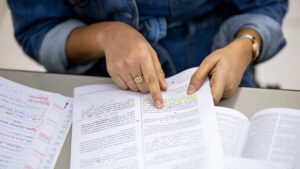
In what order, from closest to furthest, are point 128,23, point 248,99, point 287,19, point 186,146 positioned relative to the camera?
point 186,146, point 248,99, point 128,23, point 287,19

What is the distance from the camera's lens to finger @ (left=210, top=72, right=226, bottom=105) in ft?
2.11

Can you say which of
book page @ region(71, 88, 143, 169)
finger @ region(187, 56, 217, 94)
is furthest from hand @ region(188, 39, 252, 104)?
book page @ region(71, 88, 143, 169)

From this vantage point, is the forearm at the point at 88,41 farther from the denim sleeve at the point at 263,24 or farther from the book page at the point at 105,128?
the denim sleeve at the point at 263,24

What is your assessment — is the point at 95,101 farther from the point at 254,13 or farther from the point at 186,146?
the point at 254,13

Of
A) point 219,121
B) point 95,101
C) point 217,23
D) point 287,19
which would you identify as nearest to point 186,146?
point 219,121

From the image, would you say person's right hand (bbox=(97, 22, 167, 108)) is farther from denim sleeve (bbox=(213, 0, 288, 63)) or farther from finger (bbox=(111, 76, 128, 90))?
denim sleeve (bbox=(213, 0, 288, 63))

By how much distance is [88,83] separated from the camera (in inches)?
28.7

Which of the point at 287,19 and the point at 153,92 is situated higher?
the point at 153,92

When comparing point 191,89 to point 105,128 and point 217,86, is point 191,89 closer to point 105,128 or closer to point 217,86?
point 217,86

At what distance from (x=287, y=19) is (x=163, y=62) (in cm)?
82

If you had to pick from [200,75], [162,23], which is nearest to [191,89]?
[200,75]

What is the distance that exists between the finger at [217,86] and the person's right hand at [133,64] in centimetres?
8

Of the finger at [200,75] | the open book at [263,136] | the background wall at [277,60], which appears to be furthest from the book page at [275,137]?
the background wall at [277,60]

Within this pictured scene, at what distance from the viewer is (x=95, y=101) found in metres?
0.67
